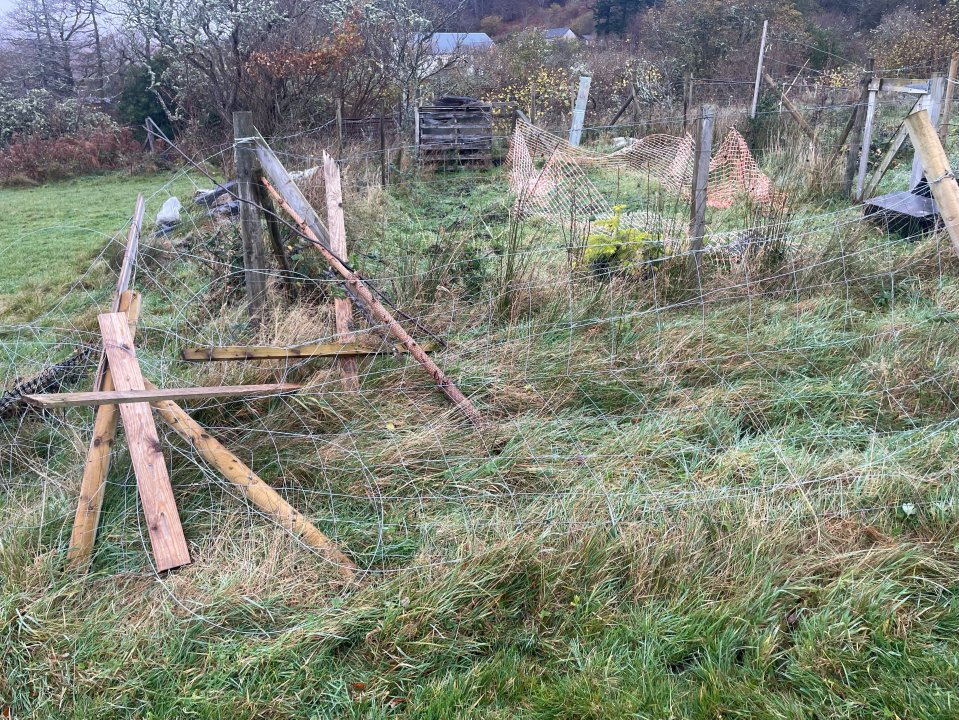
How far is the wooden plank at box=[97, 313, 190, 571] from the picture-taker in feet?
8.03

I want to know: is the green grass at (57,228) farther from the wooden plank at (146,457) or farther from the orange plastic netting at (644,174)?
the orange plastic netting at (644,174)

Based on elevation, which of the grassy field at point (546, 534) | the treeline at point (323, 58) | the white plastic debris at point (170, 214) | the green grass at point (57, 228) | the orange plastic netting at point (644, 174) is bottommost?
the grassy field at point (546, 534)

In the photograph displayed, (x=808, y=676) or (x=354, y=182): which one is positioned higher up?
(x=354, y=182)

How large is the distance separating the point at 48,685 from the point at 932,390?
12.1 feet

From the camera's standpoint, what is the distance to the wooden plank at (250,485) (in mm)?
2488

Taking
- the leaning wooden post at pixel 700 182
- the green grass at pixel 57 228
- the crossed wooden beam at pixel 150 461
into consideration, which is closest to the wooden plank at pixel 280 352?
the crossed wooden beam at pixel 150 461

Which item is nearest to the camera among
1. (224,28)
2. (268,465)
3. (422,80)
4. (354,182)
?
(268,465)

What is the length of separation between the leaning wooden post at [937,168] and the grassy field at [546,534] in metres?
0.77

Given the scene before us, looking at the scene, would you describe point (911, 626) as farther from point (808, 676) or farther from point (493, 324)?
point (493, 324)

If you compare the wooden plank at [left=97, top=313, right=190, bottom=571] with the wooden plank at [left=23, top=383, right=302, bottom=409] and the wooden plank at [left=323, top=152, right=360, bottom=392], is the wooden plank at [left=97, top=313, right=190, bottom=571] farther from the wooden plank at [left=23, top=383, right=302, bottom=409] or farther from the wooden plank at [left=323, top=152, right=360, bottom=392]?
the wooden plank at [left=323, top=152, right=360, bottom=392]

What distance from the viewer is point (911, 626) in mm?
2197

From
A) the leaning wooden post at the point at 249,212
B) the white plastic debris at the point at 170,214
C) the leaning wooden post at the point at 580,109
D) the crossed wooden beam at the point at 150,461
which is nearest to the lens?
the crossed wooden beam at the point at 150,461

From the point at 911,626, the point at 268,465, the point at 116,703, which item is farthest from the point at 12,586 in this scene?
the point at 911,626

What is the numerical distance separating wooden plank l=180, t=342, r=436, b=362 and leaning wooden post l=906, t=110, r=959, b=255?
247 cm
